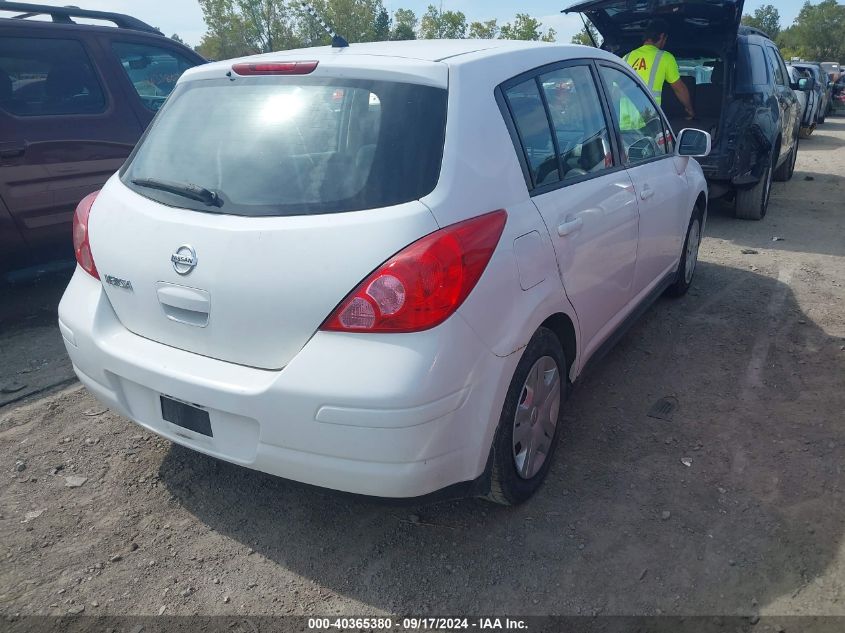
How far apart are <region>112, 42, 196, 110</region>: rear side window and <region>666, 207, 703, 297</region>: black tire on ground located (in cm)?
421

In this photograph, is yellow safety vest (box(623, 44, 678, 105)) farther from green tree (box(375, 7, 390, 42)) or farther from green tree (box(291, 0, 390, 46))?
green tree (box(375, 7, 390, 42))

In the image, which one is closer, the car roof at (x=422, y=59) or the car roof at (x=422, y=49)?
the car roof at (x=422, y=59)

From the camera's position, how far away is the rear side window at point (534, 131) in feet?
8.67

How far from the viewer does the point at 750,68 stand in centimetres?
696

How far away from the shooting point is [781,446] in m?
3.21

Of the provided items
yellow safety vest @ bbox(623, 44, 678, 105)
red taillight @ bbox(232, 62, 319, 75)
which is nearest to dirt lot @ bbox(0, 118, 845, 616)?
red taillight @ bbox(232, 62, 319, 75)

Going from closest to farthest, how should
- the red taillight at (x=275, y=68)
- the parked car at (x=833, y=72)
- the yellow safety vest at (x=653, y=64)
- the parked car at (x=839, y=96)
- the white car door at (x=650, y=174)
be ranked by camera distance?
the red taillight at (x=275, y=68), the white car door at (x=650, y=174), the yellow safety vest at (x=653, y=64), the parked car at (x=839, y=96), the parked car at (x=833, y=72)

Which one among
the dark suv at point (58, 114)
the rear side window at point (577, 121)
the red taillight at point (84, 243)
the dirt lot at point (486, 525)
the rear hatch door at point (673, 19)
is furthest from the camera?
the rear hatch door at point (673, 19)

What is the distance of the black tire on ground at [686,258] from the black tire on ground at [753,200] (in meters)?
2.56

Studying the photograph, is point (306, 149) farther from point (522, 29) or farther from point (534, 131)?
point (522, 29)

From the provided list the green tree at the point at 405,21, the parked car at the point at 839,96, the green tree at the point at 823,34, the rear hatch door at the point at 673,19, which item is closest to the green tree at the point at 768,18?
the green tree at the point at 823,34

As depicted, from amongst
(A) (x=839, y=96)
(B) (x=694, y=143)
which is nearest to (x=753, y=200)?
(B) (x=694, y=143)

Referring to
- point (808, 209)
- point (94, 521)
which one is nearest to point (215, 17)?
point (808, 209)

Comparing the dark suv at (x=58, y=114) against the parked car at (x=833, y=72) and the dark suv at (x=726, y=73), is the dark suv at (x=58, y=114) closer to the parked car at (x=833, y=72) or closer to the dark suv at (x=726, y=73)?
the dark suv at (x=726, y=73)
